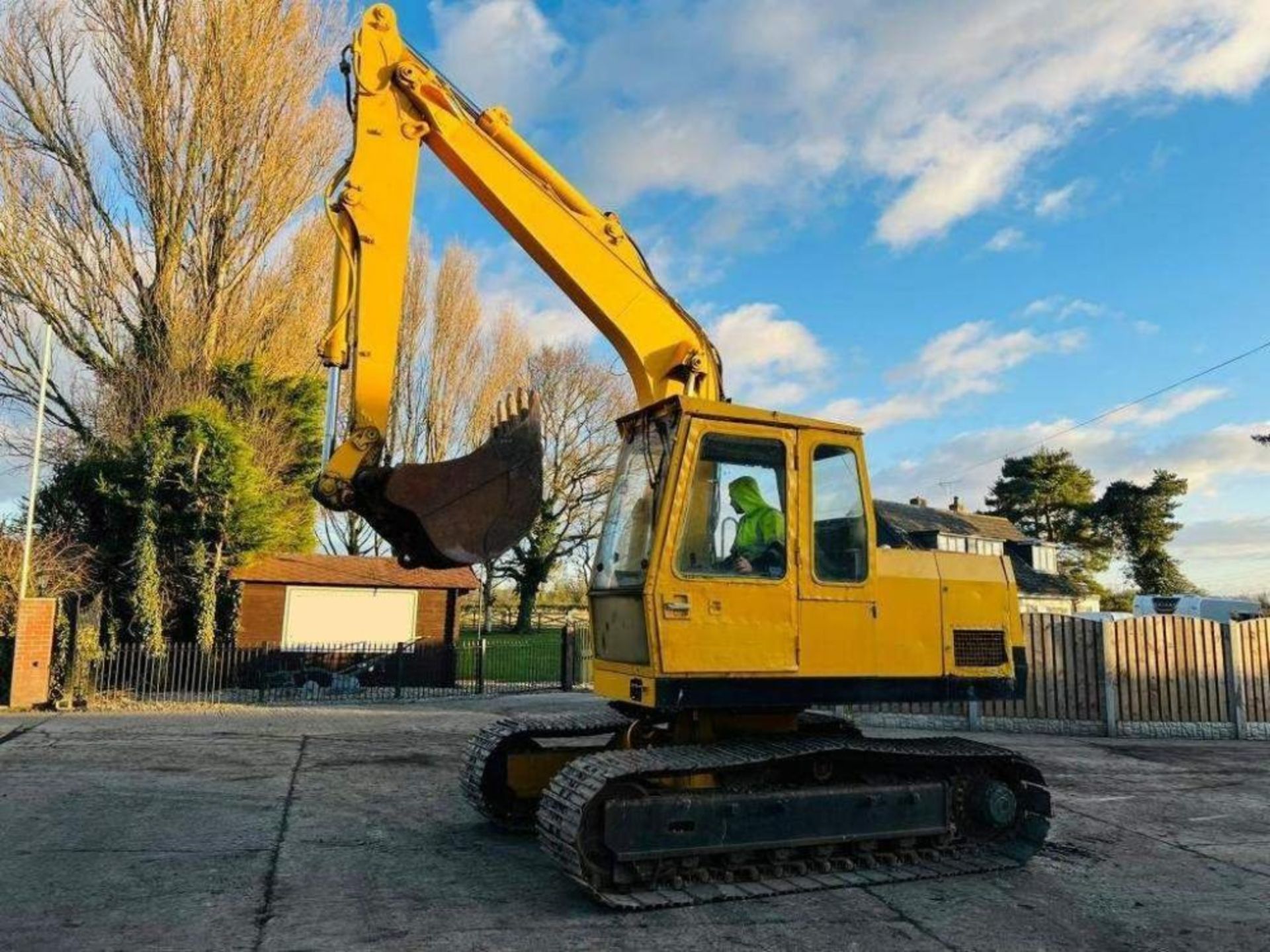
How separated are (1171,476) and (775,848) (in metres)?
43.8

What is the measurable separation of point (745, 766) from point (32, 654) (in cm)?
1345

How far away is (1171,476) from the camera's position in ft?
139

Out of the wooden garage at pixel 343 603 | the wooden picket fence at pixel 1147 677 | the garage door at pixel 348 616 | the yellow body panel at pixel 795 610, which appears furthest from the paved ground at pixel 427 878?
the garage door at pixel 348 616

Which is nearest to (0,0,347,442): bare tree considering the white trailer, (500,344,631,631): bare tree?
(500,344,631,631): bare tree

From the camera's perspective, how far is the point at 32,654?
1438cm

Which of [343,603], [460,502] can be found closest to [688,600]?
[460,502]

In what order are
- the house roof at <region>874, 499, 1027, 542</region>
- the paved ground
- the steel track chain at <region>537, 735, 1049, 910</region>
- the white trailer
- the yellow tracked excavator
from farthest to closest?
the house roof at <region>874, 499, 1027, 542</region> → the white trailer → the yellow tracked excavator → the steel track chain at <region>537, 735, 1049, 910</region> → the paved ground

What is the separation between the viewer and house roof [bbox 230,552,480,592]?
21.0 meters

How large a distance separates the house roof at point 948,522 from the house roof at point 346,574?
15.6m

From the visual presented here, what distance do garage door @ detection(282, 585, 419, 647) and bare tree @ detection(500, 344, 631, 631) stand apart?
500 inches

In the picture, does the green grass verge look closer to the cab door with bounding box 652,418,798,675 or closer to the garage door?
the garage door

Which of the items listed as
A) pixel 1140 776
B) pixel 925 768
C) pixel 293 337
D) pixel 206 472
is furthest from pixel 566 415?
pixel 925 768

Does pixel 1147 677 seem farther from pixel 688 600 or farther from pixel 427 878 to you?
pixel 427 878

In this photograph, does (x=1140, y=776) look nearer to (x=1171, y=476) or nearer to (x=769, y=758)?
(x=769, y=758)
